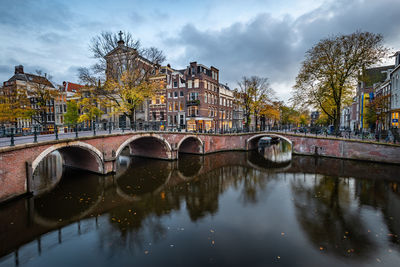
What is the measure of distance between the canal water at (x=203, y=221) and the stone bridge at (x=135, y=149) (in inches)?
50.3

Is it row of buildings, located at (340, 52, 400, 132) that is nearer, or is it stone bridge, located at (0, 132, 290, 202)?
stone bridge, located at (0, 132, 290, 202)

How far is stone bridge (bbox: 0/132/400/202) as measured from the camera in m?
10.1

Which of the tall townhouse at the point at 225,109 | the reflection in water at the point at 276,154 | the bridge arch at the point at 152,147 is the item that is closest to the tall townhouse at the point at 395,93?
the reflection in water at the point at 276,154

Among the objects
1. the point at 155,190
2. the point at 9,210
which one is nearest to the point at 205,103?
the point at 155,190

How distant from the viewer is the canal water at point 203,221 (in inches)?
256

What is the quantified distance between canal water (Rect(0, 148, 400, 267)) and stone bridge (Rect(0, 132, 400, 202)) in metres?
1.28

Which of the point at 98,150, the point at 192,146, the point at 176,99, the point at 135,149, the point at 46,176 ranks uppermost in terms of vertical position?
the point at 176,99

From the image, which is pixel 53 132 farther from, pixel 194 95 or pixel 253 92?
pixel 253 92

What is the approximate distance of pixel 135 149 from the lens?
80.1 feet

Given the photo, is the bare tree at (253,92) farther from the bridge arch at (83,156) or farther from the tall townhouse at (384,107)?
the bridge arch at (83,156)

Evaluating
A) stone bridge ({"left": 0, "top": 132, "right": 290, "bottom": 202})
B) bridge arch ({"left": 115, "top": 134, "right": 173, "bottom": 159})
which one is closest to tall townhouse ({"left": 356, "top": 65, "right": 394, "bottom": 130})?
stone bridge ({"left": 0, "top": 132, "right": 290, "bottom": 202})

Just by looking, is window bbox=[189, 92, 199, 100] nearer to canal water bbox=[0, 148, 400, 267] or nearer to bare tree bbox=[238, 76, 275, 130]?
bare tree bbox=[238, 76, 275, 130]

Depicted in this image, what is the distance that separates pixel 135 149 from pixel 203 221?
1784 centimetres

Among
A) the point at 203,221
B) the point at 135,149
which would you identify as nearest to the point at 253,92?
the point at 135,149
